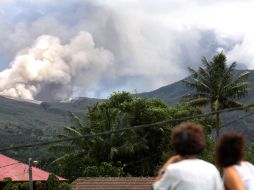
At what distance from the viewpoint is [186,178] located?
159 inches

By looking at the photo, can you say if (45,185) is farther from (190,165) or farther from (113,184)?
(190,165)

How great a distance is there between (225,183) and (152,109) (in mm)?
46814

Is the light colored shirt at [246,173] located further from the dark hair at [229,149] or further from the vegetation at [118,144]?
the vegetation at [118,144]

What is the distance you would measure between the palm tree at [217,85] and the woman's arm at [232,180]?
122 ft

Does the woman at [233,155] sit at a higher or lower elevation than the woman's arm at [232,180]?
higher

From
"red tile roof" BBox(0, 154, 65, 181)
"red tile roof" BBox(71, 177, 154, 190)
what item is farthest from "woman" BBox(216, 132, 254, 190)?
"red tile roof" BBox(0, 154, 65, 181)

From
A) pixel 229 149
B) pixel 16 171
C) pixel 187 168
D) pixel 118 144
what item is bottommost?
pixel 187 168

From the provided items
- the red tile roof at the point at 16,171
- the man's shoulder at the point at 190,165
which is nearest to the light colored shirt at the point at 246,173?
the man's shoulder at the point at 190,165

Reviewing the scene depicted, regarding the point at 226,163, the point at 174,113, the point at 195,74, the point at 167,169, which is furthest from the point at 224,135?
the point at 174,113

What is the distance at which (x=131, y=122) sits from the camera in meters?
50.8

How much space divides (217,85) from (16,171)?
1441 centimetres

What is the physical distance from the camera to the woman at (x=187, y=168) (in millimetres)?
4035

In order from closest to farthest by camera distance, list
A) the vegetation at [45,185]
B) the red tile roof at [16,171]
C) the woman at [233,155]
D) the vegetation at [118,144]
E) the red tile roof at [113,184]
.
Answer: the woman at [233,155] → the vegetation at [45,185] → the red tile roof at [113,184] → the red tile roof at [16,171] → the vegetation at [118,144]

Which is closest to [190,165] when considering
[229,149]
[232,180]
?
[232,180]
